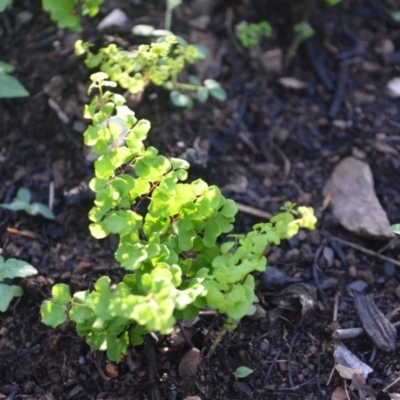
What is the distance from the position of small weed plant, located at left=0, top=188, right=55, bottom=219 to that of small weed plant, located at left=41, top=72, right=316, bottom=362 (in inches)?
24.8

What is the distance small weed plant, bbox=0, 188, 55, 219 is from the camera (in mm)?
2326

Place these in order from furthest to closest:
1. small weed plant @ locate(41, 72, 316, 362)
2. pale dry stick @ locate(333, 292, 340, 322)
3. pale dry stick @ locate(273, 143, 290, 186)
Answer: pale dry stick @ locate(273, 143, 290, 186) → pale dry stick @ locate(333, 292, 340, 322) → small weed plant @ locate(41, 72, 316, 362)

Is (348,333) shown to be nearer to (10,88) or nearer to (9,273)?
(9,273)

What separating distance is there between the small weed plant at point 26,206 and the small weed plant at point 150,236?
631 mm

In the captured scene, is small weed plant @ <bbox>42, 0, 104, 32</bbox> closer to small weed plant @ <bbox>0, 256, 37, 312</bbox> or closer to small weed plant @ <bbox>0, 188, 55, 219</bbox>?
small weed plant @ <bbox>0, 188, 55, 219</bbox>

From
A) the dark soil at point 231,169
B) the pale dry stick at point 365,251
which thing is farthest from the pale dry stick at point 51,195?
the pale dry stick at point 365,251

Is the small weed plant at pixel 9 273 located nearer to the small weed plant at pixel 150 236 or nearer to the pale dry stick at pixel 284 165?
the small weed plant at pixel 150 236

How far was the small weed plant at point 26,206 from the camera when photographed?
2.33 metres

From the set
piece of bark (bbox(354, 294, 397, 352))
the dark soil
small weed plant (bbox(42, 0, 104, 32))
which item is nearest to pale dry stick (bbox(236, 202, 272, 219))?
the dark soil

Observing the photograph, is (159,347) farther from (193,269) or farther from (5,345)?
(5,345)

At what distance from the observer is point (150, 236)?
1.79 metres

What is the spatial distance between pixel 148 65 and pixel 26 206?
668mm

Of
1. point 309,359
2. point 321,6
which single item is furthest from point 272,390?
point 321,6

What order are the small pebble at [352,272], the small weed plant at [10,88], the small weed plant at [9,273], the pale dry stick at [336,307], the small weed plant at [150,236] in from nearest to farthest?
1. the small weed plant at [150,236]
2. the small weed plant at [9,273]
3. the pale dry stick at [336,307]
4. the small pebble at [352,272]
5. the small weed plant at [10,88]
